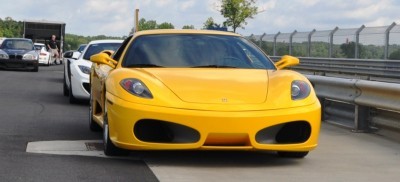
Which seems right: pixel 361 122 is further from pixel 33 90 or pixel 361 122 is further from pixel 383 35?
pixel 383 35

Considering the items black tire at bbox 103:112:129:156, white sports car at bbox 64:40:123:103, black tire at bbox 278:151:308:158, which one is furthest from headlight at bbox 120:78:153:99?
white sports car at bbox 64:40:123:103

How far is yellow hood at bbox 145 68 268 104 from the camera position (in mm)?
6352

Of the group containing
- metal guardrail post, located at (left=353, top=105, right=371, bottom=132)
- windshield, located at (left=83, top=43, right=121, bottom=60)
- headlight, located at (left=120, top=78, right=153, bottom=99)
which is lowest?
metal guardrail post, located at (left=353, top=105, right=371, bottom=132)

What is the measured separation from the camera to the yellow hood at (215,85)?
20.8 feet

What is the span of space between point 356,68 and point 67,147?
54.2 ft

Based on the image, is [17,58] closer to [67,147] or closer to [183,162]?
[67,147]

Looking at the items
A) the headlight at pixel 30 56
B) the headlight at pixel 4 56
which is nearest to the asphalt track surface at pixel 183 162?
the headlight at pixel 30 56

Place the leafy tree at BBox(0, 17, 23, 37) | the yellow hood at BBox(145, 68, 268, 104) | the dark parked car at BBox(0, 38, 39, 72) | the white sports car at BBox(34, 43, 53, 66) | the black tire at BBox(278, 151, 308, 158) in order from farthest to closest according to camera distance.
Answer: the leafy tree at BBox(0, 17, 23, 37) < the white sports car at BBox(34, 43, 53, 66) < the dark parked car at BBox(0, 38, 39, 72) < the black tire at BBox(278, 151, 308, 158) < the yellow hood at BBox(145, 68, 268, 104)

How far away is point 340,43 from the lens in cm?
2462

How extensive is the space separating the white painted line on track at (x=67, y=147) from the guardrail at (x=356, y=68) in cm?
1226

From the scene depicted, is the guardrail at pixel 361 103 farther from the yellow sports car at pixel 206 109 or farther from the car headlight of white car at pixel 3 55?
the car headlight of white car at pixel 3 55

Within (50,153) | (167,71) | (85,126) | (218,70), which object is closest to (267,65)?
(218,70)

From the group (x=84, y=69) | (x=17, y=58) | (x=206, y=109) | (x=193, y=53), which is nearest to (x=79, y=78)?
(x=84, y=69)

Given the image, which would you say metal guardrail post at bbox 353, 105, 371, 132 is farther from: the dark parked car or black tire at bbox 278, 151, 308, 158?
the dark parked car
